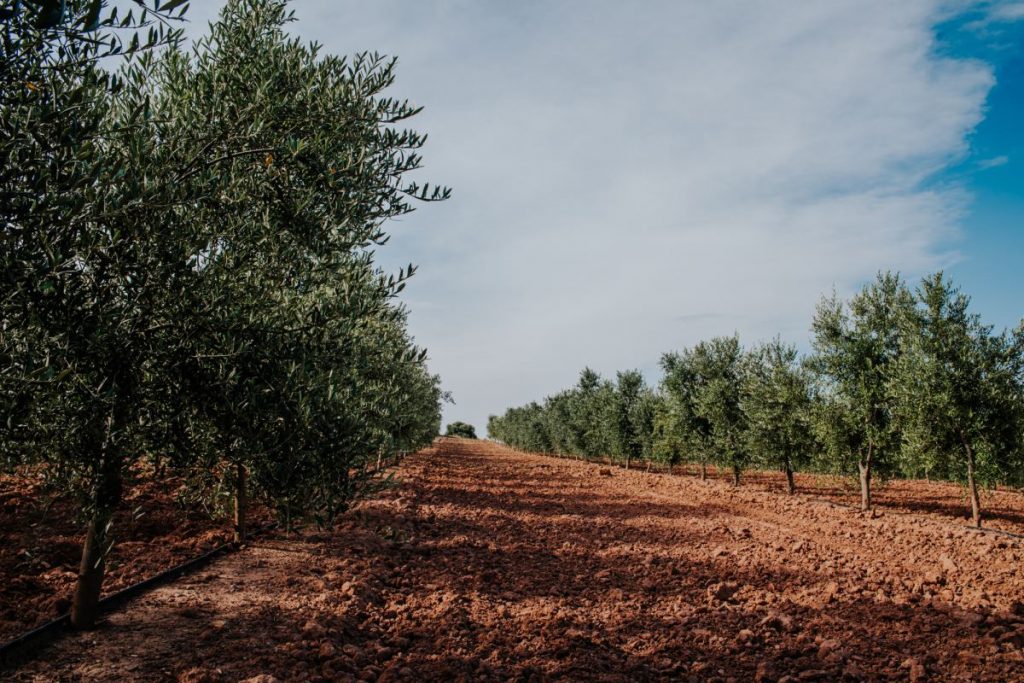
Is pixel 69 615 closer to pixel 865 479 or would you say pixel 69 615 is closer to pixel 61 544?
pixel 61 544

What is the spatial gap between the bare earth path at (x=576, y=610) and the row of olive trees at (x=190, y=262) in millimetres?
2006

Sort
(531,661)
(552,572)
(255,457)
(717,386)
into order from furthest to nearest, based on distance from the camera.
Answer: (717,386), (552,572), (531,661), (255,457)

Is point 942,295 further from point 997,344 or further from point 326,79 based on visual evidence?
point 326,79

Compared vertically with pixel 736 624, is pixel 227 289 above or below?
above

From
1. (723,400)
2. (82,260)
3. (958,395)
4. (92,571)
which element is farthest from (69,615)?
(723,400)

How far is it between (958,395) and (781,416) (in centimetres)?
1001

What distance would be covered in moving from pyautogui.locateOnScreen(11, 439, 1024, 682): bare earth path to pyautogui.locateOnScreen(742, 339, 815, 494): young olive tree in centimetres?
1301

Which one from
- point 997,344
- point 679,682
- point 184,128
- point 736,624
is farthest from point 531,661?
point 997,344

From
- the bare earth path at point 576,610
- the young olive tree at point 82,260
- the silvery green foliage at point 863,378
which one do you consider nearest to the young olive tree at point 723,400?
the silvery green foliage at point 863,378

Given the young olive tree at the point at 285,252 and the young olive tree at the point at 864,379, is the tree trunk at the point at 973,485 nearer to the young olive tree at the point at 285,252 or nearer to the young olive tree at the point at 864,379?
the young olive tree at the point at 864,379

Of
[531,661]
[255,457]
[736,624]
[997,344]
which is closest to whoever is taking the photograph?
[255,457]

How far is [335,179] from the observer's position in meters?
7.09

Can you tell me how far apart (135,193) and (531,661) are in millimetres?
7650

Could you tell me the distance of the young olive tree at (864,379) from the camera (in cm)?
2450
